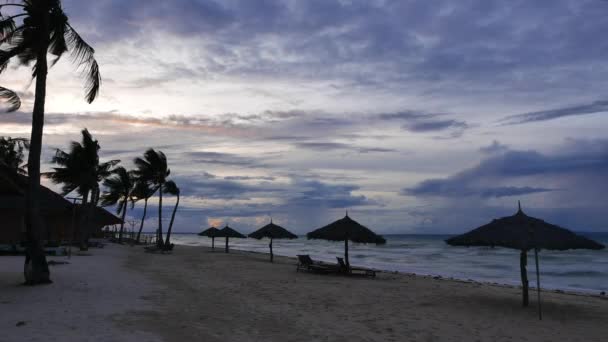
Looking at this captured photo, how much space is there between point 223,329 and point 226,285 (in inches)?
232

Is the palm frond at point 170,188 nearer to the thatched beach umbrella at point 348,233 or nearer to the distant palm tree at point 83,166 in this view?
the distant palm tree at point 83,166

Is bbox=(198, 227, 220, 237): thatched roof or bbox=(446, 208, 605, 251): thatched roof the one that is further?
bbox=(198, 227, 220, 237): thatched roof

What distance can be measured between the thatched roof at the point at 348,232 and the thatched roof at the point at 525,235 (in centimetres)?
721

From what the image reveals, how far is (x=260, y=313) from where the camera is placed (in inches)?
348

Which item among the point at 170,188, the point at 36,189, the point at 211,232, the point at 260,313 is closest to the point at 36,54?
the point at 36,189

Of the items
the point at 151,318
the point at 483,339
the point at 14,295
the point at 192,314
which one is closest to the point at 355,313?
the point at 483,339

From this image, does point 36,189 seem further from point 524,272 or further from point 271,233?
point 271,233

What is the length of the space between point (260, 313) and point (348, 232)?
9109 mm

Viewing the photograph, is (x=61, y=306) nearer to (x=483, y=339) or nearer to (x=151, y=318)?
(x=151, y=318)

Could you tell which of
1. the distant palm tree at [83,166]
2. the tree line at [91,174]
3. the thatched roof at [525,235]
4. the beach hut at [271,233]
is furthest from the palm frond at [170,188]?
the thatched roof at [525,235]

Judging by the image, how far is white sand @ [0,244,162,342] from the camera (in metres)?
6.15

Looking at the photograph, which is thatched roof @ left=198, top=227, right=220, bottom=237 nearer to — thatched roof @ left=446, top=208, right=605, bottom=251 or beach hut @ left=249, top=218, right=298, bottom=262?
beach hut @ left=249, top=218, right=298, bottom=262

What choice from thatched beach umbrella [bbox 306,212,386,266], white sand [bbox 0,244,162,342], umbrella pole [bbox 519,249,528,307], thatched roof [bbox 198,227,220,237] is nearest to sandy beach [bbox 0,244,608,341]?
white sand [bbox 0,244,162,342]

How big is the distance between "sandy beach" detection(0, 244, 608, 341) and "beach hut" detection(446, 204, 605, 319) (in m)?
1.46
